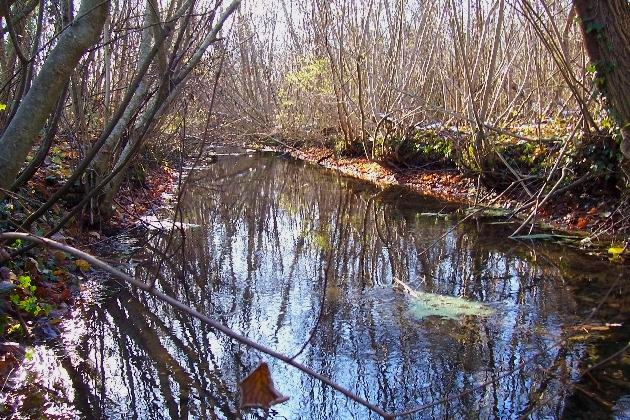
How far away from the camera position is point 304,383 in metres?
3.82

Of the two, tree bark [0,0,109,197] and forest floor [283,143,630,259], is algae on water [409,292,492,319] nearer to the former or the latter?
forest floor [283,143,630,259]

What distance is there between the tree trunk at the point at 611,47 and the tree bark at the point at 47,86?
4718 mm

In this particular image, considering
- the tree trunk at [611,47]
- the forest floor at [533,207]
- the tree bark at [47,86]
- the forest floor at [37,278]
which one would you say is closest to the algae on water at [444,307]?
the forest floor at [533,207]

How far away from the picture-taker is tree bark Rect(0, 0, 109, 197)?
2.97 meters

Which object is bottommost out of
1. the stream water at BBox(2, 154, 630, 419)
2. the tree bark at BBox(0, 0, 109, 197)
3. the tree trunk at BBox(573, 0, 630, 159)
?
the stream water at BBox(2, 154, 630, 419)

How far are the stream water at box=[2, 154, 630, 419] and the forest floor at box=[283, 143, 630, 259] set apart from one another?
2.00ft

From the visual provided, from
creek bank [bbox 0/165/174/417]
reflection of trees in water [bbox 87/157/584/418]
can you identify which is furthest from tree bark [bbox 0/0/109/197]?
reflection of trees in water [bbox 87/157/584/418]

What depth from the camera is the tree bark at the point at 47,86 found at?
2969 millimetres

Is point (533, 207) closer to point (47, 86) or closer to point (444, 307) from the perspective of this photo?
point (444, 307)

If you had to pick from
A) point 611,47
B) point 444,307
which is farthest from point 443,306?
point 611,47

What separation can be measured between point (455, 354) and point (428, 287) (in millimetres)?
1650

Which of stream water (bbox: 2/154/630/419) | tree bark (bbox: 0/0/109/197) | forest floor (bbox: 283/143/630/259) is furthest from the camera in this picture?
forest floor (bbox: 283/143/630/259)

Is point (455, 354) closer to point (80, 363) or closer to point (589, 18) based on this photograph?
point (80, 363)

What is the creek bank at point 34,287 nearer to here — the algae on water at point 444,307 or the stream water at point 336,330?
the stream water at point 336,330
